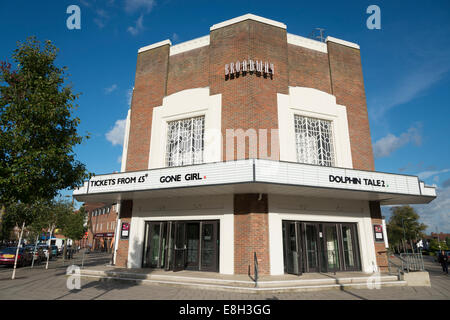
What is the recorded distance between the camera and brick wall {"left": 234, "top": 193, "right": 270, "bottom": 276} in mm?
11188

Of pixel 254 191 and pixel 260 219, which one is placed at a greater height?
pixel 254 191

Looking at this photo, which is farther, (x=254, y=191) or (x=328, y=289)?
(x=254, y=191)

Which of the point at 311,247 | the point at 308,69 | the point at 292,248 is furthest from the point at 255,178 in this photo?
the point at 308,69

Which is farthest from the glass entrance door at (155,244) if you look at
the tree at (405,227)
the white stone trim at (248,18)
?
the tree at (405,227)

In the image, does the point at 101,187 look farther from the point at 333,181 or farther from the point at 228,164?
the point at 333,181

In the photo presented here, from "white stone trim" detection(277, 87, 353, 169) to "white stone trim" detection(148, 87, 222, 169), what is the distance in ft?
10.4

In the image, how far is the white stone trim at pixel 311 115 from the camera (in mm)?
13445

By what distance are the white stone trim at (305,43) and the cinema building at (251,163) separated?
69 millimetres

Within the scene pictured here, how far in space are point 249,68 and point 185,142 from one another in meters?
5.09

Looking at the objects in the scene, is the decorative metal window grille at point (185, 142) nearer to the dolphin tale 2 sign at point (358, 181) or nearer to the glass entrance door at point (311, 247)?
the glass entrance door at point (311, 247)

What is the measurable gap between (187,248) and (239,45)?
10.6 metres

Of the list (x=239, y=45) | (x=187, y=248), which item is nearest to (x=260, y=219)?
(x=187, y=248)

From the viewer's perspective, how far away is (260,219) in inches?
457

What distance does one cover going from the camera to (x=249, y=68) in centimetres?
1357
